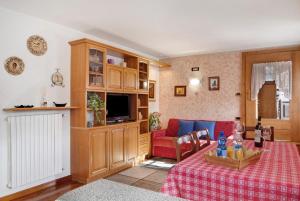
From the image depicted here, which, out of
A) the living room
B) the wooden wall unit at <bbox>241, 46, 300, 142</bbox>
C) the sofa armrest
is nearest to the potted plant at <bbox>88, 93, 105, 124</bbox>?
the living room

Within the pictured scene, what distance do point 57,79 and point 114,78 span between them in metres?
0.96

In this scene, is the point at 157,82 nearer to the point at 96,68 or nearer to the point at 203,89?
the point at 203,89

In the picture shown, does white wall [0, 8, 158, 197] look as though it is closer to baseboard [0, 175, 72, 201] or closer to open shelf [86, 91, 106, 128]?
baseboard [0, 175, 72, 201]

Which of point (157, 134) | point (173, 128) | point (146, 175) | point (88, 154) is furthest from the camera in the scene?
point (173, 128)

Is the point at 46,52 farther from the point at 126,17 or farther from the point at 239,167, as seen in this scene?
the point at 239,167

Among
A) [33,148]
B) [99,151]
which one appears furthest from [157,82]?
[33,148]

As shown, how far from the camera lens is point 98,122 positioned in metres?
3.80

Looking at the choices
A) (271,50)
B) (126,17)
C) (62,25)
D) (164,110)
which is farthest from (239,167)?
(164,110)

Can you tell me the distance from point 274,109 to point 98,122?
11.9 ft

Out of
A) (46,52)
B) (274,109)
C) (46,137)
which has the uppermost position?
(46,52)

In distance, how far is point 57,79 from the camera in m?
3.42

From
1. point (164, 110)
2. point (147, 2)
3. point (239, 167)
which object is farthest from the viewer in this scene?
point (164, 110)

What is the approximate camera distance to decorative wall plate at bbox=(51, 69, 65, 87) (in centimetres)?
337

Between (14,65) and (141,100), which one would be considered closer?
(14,65)
